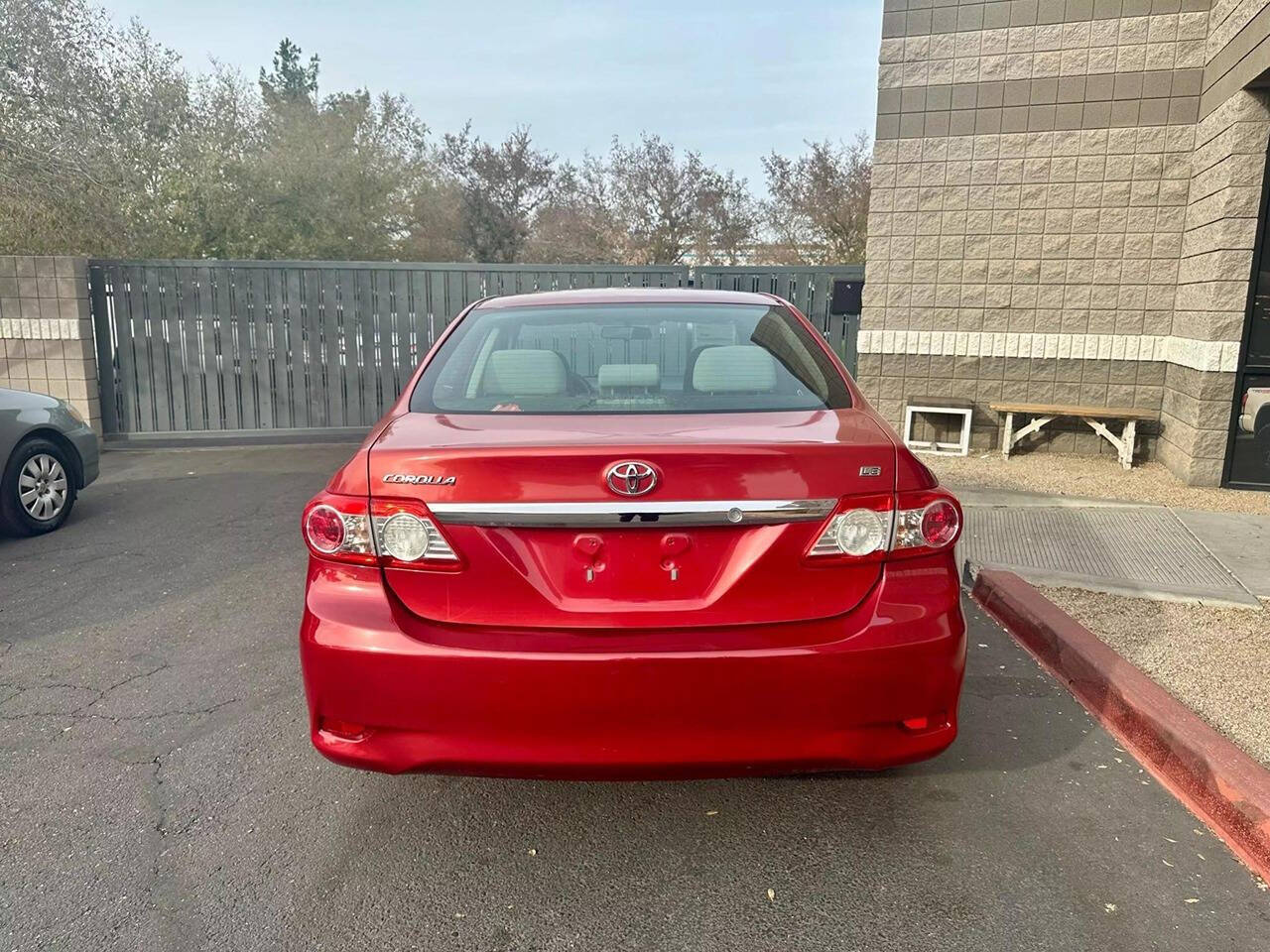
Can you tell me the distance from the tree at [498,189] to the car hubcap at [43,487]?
2723cm

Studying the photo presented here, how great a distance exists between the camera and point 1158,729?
3.22 meters

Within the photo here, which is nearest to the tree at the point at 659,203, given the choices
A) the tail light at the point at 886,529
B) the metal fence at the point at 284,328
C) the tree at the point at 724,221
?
the tree at the point at 724,221

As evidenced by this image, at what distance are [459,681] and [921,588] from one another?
1.22 meters

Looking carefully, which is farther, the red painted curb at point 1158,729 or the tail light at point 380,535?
the red painted curb at point 1158,729

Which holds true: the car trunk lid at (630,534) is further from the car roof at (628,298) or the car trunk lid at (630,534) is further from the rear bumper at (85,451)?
the rear bumper at (85,451)

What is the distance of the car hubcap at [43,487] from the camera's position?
6.48 metres

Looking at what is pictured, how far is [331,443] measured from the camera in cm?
1120

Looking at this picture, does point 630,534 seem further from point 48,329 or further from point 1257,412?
point 48,329

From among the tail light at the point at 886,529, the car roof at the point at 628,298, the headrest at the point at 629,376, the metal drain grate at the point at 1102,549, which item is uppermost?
the car roof at the point at 628,298

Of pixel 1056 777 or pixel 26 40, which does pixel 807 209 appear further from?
pixel 1056 777

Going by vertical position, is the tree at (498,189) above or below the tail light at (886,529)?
above

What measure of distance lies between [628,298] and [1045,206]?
6.52 meters

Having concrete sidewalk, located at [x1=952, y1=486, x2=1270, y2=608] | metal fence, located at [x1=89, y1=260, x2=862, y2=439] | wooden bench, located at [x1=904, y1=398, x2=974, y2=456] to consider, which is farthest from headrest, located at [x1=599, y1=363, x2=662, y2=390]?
metal fence, located at [x1=89, y1=260, x2=862, y2=439]

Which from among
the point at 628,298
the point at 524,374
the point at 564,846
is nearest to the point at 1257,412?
the point at 628,298
